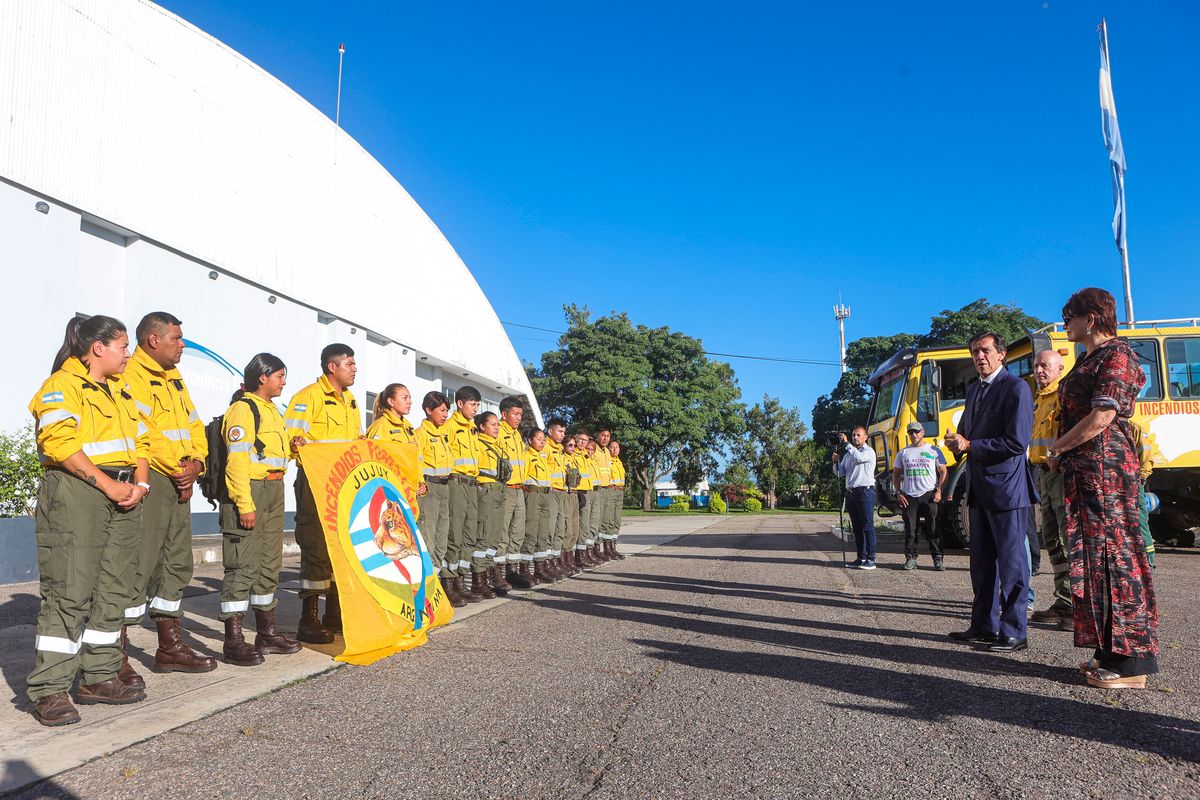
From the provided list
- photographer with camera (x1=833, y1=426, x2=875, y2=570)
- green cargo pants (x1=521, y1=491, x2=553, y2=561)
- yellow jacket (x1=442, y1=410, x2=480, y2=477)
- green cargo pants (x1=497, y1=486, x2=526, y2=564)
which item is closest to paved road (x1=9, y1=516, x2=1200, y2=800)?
yellow jacket (x1=442, y1=410, x2=480, y2=477)

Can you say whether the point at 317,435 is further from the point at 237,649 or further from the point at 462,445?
the point at 462,445

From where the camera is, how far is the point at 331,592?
5340 millimetres

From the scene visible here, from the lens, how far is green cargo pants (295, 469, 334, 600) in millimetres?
5078

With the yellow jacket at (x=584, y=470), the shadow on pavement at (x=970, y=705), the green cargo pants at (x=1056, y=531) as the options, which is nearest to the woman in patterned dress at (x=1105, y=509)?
the shadow on pavement at (x=970, y=705)

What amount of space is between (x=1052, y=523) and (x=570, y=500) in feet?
18.7

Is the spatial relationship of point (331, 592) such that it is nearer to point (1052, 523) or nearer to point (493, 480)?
point (493, 480)

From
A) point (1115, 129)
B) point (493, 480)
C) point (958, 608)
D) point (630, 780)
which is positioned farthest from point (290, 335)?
point (1115, 129)

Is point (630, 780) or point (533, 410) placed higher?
point (533, 410)

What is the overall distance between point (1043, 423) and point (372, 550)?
4.99 meters

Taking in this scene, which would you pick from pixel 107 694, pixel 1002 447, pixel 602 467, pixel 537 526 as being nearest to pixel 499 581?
pixel 537 526

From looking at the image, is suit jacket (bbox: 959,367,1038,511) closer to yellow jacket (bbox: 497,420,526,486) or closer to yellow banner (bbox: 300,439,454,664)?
yellow banner (bbox: 300,439,454,664)

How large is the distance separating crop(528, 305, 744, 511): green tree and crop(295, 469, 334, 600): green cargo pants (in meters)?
32.3

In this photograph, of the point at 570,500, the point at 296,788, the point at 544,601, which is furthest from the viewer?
the point at 570,500

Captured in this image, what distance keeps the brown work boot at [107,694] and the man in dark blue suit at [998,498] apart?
468 cm
